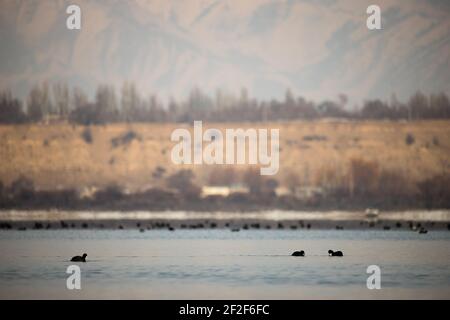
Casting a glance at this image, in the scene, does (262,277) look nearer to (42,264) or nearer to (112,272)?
(112,272)

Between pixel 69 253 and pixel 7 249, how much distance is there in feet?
27.1

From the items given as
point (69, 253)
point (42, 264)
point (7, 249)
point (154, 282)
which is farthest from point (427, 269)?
point (7, 249)

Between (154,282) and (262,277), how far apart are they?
6975 millimetres

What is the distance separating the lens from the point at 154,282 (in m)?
59.7

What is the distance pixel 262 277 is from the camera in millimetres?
63188

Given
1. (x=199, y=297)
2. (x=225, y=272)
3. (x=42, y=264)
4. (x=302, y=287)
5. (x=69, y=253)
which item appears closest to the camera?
(x=199, y=297)
